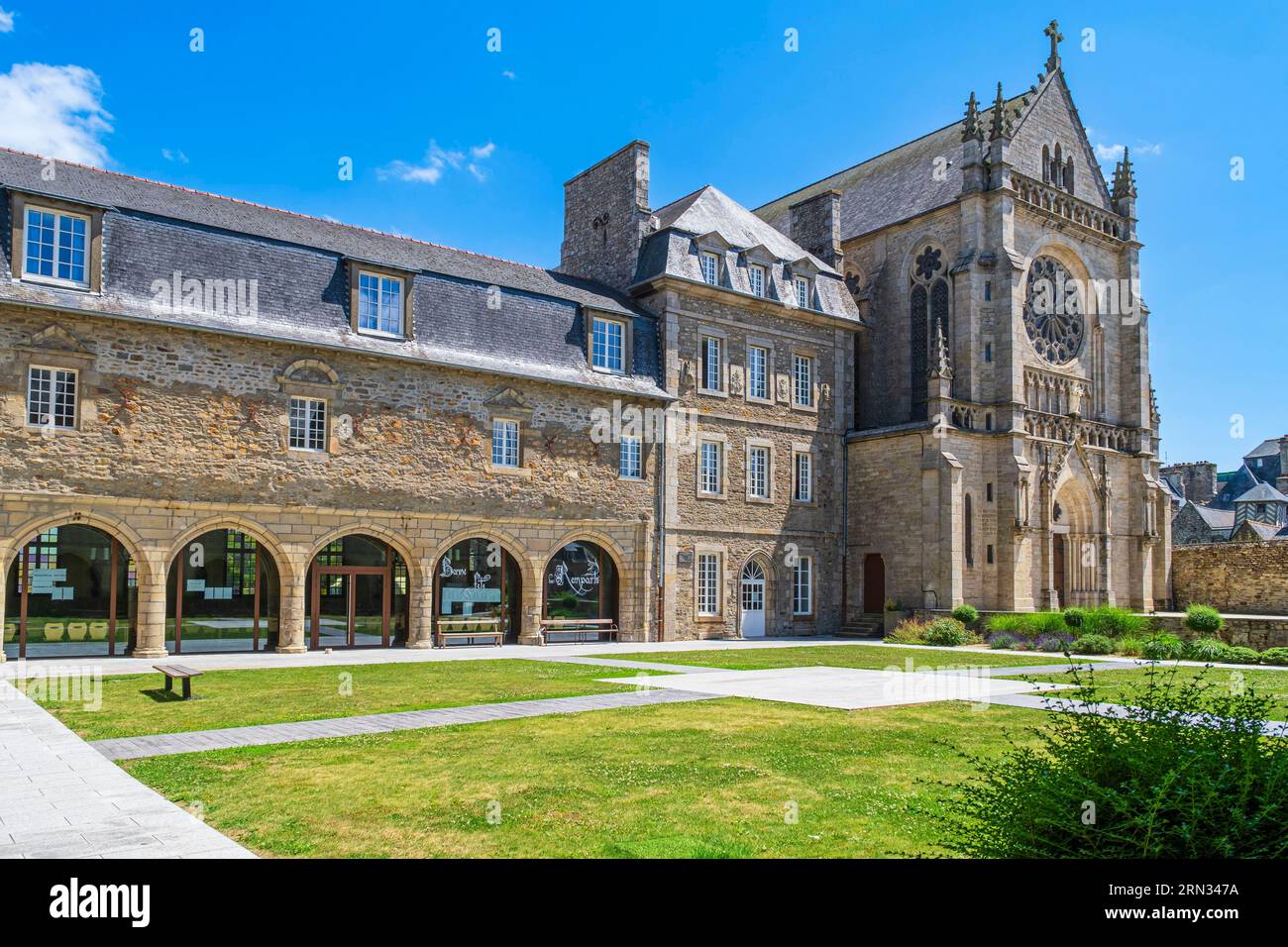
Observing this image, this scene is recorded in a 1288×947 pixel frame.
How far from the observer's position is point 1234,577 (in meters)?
35.4

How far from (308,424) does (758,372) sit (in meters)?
14.4

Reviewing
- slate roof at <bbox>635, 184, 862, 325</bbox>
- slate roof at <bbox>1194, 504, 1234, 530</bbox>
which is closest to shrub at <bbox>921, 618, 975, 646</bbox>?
slate roof at <bbox>635, 184, 862, 325</bbox>

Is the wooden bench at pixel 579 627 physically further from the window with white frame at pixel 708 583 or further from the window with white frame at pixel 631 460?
the window with white frame at pixel 631 460

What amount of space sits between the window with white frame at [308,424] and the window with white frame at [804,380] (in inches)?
610

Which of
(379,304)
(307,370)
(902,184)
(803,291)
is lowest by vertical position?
(307,370)

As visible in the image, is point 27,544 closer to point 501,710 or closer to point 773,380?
point 501,710

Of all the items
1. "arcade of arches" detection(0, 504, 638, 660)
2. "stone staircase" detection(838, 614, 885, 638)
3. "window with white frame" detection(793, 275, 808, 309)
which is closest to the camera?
"arcade of arches" detection(0, 504, 638, 660)

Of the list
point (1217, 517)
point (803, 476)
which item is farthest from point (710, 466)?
point (1217, 517)

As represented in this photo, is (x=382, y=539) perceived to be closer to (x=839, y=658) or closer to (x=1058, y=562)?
(x=839, y=658)

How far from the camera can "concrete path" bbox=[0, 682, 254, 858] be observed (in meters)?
5.87

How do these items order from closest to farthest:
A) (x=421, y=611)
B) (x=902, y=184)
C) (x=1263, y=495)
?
(x=421, y=611) < (x=902, y=184) < (x=1263, y=495)

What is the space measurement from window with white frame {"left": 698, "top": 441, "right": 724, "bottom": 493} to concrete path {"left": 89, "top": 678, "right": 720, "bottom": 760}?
15688 millimetres

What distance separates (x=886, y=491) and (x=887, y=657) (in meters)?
10.7

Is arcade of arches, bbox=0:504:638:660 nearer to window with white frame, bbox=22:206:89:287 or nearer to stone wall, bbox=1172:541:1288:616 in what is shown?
window with white frame, bbox=22:206:89:287
